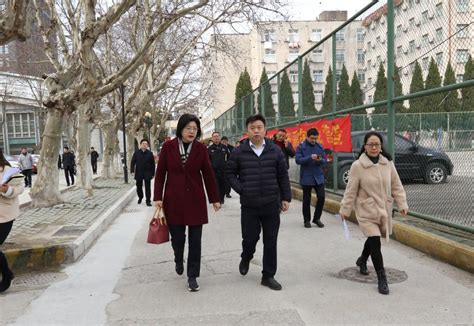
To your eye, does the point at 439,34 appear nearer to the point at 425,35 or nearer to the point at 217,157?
the point at 425,35

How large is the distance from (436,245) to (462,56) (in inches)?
94.1

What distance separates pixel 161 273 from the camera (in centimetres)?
543

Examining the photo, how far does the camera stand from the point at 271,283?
4734 mm

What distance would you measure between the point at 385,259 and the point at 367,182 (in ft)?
5.34

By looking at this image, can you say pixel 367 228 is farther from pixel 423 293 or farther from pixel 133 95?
pixel 133 95

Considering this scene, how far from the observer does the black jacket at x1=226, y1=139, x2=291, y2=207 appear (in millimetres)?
4766

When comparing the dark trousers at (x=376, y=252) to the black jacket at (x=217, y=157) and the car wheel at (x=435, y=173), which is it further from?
the black jacket at (x=217, y=157)

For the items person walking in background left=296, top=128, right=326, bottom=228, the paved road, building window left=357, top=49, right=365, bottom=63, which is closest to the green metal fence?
building window left=357, top=49, right=365, bottom=63

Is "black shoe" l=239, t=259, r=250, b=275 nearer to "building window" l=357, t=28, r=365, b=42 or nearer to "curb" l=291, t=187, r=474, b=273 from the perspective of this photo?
"curb" l=291, t=187, r=474, b=273

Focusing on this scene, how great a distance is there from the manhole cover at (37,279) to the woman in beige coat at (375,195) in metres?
3.36

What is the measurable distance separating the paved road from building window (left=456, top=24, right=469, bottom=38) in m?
2.83

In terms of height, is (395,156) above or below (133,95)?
below

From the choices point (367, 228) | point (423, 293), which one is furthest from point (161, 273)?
point (423, 293)

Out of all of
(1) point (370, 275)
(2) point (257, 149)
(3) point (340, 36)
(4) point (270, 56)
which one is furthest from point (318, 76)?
(4) point (270, 56)
